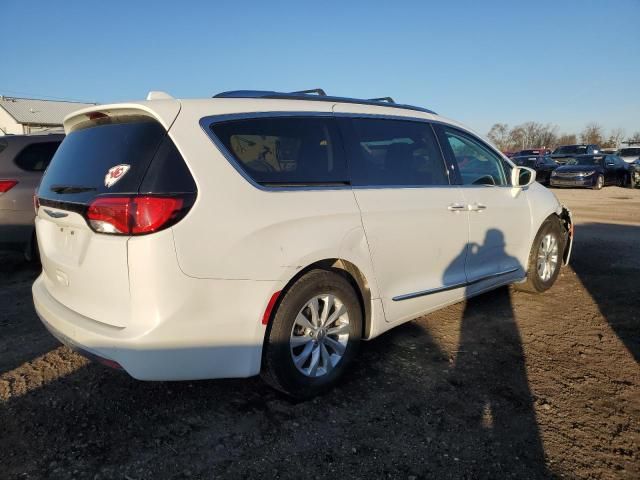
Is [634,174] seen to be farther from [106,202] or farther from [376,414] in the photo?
[106,202]

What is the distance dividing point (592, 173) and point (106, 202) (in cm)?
2141

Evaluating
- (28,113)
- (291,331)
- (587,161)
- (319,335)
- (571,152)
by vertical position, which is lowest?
(319,335)

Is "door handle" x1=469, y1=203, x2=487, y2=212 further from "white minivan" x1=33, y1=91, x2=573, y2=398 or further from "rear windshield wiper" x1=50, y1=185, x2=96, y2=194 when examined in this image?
"rear windshield wiper" x1=50, y1=185, x2=96, y2=194

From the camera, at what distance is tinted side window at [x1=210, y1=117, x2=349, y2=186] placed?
2.54 metres

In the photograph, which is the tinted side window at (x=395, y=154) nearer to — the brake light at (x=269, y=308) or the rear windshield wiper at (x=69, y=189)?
the brake light at (x=269, y=308)

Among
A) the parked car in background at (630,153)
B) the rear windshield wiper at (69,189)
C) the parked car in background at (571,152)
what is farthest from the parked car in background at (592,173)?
the rear windshield wiper at (69,189)

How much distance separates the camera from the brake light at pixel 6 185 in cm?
538

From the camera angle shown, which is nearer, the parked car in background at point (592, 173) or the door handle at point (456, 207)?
the door handle at point (456, 207)

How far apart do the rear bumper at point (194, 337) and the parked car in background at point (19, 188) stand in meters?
3.53

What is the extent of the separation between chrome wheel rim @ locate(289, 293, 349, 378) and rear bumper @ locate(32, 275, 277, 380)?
0.32 meters

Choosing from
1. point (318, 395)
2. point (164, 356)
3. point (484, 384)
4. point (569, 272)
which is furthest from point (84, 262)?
point (569, 272)

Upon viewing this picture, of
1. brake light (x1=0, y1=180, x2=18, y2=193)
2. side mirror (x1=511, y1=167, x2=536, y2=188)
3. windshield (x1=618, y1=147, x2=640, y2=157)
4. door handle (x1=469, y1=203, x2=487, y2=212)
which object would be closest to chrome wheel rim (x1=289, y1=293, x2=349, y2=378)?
door handle (x1=469, y1=203, x2=487, y2=212)

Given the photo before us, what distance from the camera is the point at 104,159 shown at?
2.50m

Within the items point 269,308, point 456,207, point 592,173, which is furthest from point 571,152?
point 269,308
